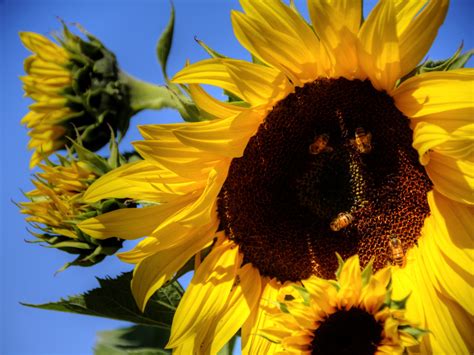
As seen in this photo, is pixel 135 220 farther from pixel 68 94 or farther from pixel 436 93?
pixel 68 94

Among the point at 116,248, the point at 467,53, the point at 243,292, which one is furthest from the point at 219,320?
the point at 467,53

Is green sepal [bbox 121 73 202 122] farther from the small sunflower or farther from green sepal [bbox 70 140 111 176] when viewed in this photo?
the small sunflower

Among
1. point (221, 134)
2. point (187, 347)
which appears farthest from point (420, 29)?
point (187, 347)

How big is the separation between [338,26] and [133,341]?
208 centimetres

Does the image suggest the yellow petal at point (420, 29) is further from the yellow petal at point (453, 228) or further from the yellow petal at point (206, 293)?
the yellow petal at point (206, 293)

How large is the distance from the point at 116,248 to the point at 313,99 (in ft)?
3.66

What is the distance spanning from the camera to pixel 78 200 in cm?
297

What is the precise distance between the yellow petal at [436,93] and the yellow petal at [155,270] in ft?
3.31

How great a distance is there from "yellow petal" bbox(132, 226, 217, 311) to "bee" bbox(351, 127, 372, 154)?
782 millimetres

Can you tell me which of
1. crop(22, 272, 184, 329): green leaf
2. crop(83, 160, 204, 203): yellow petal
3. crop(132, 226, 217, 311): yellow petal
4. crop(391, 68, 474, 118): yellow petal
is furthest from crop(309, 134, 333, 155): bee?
crop(22, 272, 184, 329): green leaf

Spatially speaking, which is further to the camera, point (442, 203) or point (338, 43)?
point (442, 203)

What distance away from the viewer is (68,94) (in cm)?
373

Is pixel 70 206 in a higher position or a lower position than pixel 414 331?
higher

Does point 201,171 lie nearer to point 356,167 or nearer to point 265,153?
point 265,153
